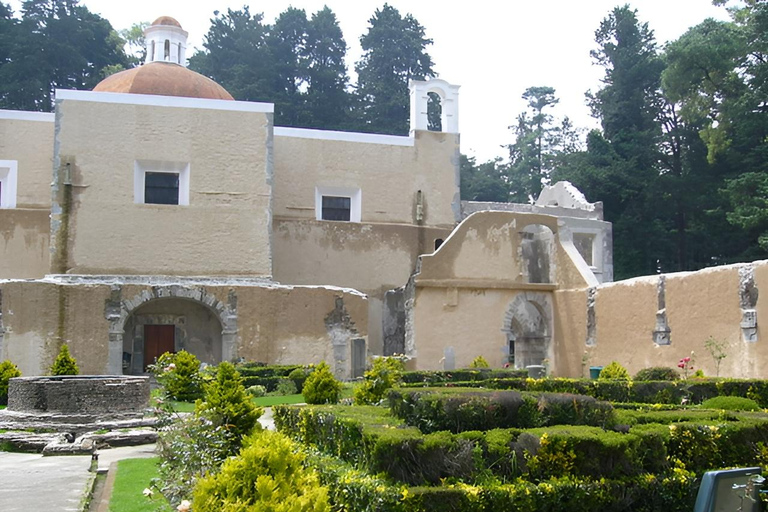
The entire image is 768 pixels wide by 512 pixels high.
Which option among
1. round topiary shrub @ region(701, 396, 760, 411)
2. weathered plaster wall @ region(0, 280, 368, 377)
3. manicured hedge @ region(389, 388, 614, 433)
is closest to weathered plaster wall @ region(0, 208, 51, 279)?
→ weathered plaster wall @ region(0, 280, 368, 377)

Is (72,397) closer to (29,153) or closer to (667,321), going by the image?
(667,321)

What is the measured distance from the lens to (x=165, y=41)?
2983 cm

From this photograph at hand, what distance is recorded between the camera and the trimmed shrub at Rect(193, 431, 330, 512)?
181 inches

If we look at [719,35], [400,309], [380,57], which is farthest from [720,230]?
[380,57]

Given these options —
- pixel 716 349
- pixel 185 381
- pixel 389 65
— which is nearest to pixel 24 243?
pixel 185 381

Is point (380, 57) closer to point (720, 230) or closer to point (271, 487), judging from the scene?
point (720, 230)

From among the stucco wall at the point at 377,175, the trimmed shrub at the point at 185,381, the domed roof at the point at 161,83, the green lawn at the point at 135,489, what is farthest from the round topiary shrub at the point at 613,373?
the domed roof at the point at 161,83

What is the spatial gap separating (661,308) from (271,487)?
1544cm

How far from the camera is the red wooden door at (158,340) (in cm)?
2339

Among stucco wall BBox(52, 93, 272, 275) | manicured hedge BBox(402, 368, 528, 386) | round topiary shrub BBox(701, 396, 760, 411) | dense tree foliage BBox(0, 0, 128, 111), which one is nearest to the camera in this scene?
round topiary shrub BBox(701, 396, 760, 411)

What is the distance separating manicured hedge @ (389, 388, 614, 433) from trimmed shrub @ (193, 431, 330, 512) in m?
1.70

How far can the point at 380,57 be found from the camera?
45594 mm

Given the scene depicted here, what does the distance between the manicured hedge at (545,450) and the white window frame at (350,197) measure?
20.7 meters

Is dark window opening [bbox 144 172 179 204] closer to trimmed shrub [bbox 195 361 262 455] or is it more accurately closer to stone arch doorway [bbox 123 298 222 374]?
stone arch doorway [bbox 123 298 222 374]
